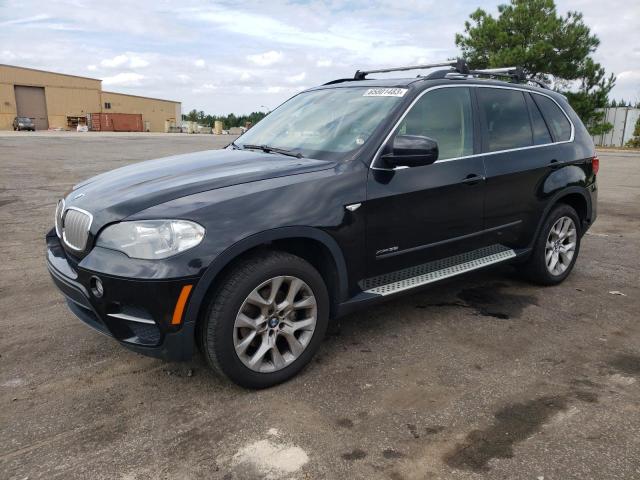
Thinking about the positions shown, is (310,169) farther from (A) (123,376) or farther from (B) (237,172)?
(A) (123,376)

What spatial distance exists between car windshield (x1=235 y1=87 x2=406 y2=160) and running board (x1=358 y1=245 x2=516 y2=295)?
2.83ft

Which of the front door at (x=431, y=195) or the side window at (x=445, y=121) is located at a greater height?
the side window at (x=445, y=121)

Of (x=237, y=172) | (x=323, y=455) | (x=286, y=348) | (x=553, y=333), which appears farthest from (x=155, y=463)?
(x=553, y=333)

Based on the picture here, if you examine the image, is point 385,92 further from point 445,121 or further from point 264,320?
point 264,320

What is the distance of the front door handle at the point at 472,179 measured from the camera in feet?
12.6

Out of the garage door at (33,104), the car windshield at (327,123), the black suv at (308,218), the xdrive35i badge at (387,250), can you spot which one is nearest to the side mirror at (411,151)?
the black suv at (308,218)

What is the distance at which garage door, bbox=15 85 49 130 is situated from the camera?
70000mm

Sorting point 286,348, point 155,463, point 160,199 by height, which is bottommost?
point 155,463

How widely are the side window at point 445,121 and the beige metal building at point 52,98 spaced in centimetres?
7504

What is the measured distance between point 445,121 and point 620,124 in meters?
37.0

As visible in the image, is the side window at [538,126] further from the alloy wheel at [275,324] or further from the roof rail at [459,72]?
the alloy wheel at [275,324]

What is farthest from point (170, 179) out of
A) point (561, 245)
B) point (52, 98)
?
point (52, 98)

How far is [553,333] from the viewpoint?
12.7 ft

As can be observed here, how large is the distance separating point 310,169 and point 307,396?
1329 mm
